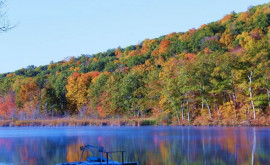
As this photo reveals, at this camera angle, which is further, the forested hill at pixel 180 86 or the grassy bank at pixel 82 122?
the grassy bank at pixel 82 122

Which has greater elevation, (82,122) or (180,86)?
(180,86)

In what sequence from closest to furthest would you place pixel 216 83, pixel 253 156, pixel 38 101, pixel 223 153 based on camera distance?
1. pixel 253 156
2. pixel 223 153
3. pixel 216 83
4. pixel 38 101

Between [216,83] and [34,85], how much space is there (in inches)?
1717

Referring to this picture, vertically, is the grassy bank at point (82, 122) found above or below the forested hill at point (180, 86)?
below

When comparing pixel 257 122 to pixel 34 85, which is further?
pixel 34 85

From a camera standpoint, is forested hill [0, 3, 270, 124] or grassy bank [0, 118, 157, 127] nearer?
forested hill [0, 3, 270, 124]

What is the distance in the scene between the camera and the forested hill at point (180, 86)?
48000 millimetres

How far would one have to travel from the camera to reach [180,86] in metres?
52.9

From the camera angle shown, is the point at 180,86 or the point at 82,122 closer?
the point at 180,86

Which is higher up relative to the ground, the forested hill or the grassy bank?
the forested hill

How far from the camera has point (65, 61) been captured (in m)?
128

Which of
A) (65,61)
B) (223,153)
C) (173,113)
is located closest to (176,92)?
(173,113)

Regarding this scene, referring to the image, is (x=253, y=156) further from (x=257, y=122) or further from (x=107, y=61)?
(x=107, y=61)

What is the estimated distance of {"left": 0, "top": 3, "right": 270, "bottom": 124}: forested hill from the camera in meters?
48.0
